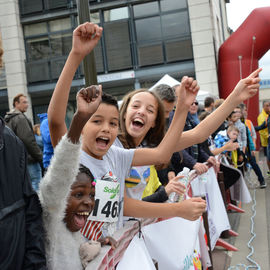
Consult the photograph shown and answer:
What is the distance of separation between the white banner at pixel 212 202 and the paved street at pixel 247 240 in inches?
9.6

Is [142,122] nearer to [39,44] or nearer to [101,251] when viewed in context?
[101,251]

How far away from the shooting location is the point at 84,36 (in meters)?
1.79

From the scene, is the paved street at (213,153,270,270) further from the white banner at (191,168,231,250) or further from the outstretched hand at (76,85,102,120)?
the outstretched hand at (76,85,102,120)

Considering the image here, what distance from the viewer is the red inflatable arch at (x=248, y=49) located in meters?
13.9

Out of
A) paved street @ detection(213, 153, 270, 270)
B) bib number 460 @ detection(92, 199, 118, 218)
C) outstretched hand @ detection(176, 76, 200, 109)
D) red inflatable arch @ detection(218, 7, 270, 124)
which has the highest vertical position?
red inflatable arch @ detection(218, 7, 270, 124)

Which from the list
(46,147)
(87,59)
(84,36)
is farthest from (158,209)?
(46,147)

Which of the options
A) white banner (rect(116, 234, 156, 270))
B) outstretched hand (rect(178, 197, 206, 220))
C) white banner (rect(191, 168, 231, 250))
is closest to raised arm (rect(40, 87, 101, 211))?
white banner (rect(116, 234, 156, 270))

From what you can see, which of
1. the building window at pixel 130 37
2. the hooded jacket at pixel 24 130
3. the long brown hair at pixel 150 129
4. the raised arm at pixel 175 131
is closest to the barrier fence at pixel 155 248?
the raised arm at pixel 175 131

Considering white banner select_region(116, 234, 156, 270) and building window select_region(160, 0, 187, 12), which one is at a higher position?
building window select_region(160, 0, 187, 12)

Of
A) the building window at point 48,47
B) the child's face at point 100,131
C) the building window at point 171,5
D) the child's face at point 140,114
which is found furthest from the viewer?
the building window at point 48,47

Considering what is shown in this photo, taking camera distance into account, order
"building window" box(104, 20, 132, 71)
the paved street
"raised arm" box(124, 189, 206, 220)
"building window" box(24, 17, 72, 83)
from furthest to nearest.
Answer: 1. "building window" box(24, 17, 72, 83)
2. "building window" box(104, 20, 132, 71)
3. the paved street
4. "raised arm" box(124, 189, 206, 220)

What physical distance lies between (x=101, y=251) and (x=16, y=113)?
487 cm

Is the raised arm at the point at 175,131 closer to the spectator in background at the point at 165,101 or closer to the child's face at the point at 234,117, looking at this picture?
the spectator in background at the point at 165,101

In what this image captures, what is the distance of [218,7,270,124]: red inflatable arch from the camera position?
13.9m
